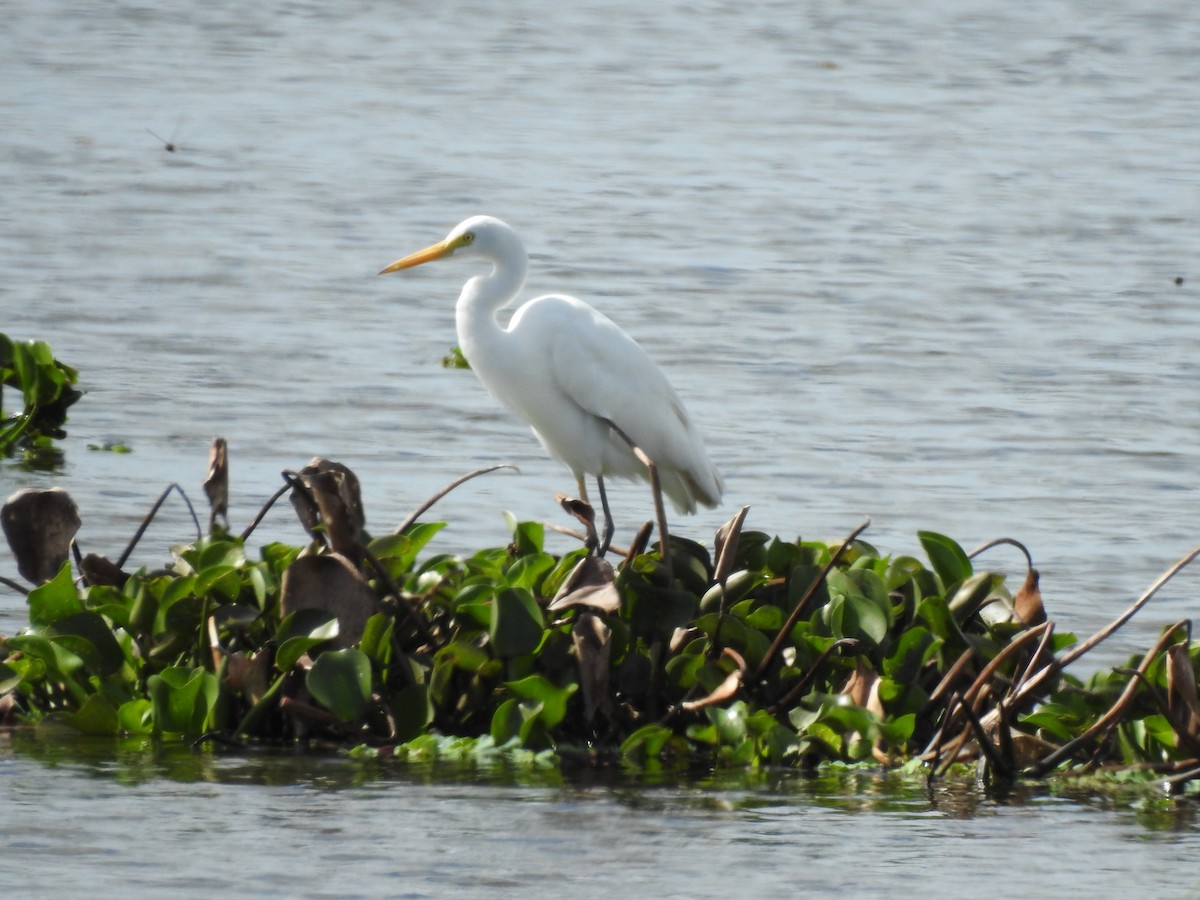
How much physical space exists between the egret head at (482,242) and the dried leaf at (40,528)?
173 cm

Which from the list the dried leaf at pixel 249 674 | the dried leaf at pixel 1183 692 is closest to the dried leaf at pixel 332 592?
the dried leaf at pixel 249 674

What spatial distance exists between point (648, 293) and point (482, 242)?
206 inches

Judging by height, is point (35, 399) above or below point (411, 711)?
above

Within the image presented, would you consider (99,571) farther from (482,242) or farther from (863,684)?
(482,242)

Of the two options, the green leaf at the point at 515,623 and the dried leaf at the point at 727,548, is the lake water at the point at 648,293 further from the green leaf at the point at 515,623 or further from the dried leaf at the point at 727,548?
the dried leaf at the point at 727,548

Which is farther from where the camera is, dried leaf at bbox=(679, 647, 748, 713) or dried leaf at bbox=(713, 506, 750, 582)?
dried leaf at bbox=(713, 506, 750, 582)

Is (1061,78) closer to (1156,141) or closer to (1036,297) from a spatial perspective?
(1156,141)

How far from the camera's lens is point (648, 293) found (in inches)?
461

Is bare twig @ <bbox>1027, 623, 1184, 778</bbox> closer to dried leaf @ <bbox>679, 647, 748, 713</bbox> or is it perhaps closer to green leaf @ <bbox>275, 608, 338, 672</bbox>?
dried leaf @ <bbox>679, 647, 748, 713</bbox>

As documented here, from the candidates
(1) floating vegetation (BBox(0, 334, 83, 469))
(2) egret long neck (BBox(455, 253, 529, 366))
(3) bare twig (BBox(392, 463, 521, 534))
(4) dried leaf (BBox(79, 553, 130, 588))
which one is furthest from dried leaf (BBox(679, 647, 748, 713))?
(1) floating vegetation (BBox(0, 334, 83, 469))

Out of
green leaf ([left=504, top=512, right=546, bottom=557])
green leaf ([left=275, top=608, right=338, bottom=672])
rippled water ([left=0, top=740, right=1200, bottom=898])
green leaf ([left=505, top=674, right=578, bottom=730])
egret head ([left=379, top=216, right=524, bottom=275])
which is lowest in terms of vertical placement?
rippled water ([left=0, top=740, right=1200, bottom=898])

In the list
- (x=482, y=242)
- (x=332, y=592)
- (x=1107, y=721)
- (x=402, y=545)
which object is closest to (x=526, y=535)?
(x=402, y=545)

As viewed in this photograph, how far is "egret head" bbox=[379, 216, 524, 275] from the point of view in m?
6.47

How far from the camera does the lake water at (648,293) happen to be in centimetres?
419
